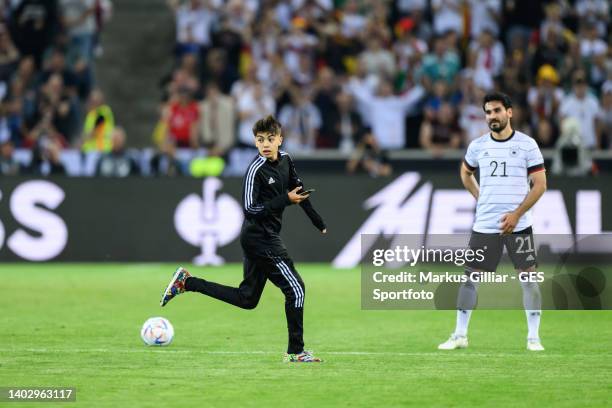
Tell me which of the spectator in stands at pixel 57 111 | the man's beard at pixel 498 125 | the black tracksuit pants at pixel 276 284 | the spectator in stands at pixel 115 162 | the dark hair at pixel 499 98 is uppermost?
the spectator in stands at pixel 57 111

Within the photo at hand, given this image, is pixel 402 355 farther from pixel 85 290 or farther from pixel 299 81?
pixel 299 81

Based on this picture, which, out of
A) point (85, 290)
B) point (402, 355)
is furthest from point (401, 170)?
point (402, 355)

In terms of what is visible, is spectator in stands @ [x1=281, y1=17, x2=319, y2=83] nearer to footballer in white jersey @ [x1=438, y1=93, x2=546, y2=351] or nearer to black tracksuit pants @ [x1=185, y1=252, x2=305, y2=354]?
footballer in white jersey @ [x1=438, y1=93, x2=546, y2=351]

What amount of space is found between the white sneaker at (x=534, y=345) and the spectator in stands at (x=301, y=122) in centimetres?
1231

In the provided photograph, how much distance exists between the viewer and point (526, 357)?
1125 centimetres

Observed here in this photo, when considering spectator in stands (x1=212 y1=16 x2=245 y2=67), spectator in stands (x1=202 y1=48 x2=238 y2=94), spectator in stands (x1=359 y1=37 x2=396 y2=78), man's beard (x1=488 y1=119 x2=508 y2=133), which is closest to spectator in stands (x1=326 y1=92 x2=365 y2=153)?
spectator in stands (x1=359 y1=37 x2=396 y2=78)

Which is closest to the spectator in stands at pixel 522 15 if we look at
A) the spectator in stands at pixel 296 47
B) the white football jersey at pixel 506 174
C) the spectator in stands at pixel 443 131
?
the spectator in stands at pixel 443 131

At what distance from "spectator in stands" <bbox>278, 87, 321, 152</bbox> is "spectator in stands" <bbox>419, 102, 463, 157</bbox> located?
2086 mm

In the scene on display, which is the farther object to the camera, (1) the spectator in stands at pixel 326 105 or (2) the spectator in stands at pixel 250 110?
(1) the spectator in stands at pixel 326 105

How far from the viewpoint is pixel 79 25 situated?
26.3 m

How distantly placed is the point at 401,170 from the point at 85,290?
753cm

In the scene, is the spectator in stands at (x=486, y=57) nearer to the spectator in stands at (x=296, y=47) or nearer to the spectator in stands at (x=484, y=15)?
the spectator in stands at (x=484, y=15)

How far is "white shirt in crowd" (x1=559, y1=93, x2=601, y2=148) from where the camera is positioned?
2325 cm

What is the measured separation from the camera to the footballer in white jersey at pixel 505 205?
38.4ft
